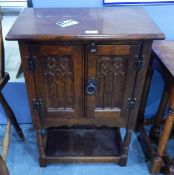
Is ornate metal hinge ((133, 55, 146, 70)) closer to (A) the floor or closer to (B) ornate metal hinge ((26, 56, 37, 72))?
(B) ornate metal hinge ((26, 56, 37, 72))

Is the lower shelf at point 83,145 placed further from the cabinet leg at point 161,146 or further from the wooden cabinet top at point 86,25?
the wooden cabinet top at point 86,25

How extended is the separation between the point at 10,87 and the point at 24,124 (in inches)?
13.5

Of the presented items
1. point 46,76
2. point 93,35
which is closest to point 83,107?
point 46,76

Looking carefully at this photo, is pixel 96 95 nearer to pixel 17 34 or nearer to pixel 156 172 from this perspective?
pixel 17 34

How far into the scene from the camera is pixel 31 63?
3.08 feet

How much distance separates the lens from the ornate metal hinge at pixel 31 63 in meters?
0.93

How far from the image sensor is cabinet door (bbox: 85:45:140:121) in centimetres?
92

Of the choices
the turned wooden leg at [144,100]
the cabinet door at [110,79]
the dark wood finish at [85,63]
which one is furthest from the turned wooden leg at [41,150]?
the turned wooden leg at [144,100]

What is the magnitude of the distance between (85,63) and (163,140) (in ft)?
2.03

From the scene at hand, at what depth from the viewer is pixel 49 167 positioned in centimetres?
139

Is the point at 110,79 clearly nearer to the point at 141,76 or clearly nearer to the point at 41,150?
the point at 141,76

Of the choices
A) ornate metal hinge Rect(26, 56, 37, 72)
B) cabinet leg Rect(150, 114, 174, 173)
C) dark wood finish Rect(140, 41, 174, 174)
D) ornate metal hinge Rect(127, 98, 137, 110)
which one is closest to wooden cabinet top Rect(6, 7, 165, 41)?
ornate metal hinge Rect(26, 56, 37, 72)

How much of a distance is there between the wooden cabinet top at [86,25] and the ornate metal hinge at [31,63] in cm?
11

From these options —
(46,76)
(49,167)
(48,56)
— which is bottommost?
(49,167)
